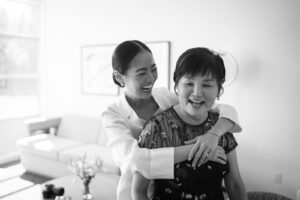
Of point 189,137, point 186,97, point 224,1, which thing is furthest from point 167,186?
point 224,1

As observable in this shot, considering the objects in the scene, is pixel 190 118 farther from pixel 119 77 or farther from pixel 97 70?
pixel 97 70

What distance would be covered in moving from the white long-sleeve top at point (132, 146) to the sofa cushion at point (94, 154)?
6.93 ft

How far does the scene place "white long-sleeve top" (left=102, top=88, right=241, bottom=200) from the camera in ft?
3.01

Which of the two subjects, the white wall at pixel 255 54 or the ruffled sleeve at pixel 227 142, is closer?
the ruffled sleeve at pixel 227 142

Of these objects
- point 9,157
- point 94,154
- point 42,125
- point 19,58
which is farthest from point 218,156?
point 19,58

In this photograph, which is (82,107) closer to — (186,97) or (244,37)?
(244,37)

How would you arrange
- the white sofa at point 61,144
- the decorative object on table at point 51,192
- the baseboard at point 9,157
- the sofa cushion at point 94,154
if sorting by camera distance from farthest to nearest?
the baseboard at point 9,157 → the white sofa at point 61,144 → the sofa cushion at point 94,154 → the decorative object on table at point 51,192

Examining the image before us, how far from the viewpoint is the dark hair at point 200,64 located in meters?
0.90

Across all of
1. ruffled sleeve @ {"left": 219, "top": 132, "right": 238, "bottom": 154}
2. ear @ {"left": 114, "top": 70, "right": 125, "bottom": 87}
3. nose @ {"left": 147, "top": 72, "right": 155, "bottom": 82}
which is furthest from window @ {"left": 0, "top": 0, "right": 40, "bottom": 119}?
ruffled sleeve @ {"left": 219, "top": 132, "right": 238, "bottom": 154}

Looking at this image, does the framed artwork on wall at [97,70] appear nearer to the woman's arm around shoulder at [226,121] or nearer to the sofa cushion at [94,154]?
the sofa cushion at [94,154]

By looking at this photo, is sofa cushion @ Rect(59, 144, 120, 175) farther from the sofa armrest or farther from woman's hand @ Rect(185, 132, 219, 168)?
woman's hand @ Rect(185, 132, 219, 168)

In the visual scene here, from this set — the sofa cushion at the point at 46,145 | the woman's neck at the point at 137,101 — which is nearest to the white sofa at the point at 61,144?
the sofa cushion at the point at 46,145

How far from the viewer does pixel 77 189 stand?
2.71 metres

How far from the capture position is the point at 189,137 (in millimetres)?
998
